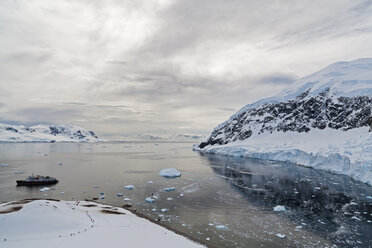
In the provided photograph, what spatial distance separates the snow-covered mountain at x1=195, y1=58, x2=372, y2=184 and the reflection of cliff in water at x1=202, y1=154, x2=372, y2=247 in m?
11.5

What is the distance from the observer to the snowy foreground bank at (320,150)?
49.5 m

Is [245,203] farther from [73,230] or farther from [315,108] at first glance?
[315,108]

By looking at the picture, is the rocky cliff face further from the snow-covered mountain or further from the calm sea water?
the calm sea water

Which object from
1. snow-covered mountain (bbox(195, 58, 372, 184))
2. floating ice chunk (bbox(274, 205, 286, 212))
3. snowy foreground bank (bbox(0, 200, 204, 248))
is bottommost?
floating ice chunk (bbox(274, 205, 286, 212))

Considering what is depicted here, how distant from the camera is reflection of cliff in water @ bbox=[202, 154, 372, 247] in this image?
22500mm

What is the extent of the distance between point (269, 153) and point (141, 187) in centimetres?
6088

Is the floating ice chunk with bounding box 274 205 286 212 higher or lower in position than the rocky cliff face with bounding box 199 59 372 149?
lower

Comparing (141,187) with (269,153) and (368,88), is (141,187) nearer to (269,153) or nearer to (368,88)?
(269,153)

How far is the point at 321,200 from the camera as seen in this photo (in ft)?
109

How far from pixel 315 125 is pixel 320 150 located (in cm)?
4238

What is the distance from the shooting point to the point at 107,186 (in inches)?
1609

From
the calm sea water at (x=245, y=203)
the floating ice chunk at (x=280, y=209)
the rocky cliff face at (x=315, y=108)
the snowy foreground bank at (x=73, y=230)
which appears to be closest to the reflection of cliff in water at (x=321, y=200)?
the calm sea water at (x=245, y=203)

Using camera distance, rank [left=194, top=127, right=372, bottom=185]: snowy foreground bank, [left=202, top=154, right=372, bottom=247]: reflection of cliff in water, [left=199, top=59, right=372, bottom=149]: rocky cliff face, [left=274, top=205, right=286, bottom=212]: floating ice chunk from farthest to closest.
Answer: [left=199, top=59, right=372, bottom=149]: rocky cliff face → [left=194, top=127, right=372, bottom=185]: snowy foreground bank → [left=274, top=205, right=286, bottom=212]: floating ice chunk → [left=202, top=154, right=372, bottom=247]: reflection of cliff in water

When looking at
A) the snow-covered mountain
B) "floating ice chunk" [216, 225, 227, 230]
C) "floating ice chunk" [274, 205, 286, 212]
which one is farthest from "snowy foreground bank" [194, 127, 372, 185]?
"floating ice chunk" [216, 225, 227, 230]
